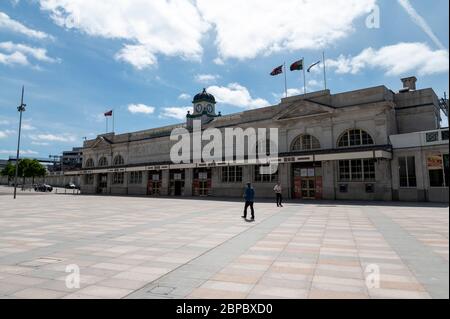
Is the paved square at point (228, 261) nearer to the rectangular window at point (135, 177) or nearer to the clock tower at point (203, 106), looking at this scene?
the clock tower at point (203, 106)

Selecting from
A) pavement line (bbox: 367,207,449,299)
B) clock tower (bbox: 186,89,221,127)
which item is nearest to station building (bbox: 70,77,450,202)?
clock tower (bbox: 186,89,221,127)

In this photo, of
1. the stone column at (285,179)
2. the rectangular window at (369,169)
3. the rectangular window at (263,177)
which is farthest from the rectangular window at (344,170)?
the rectangular window at (263,177)

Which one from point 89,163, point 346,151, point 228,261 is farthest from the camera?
point 89,163

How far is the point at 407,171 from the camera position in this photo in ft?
76.4

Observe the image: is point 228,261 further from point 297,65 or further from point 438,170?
point 297,65

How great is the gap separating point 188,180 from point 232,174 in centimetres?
629

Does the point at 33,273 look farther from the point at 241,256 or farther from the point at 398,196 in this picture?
the point at 398,196

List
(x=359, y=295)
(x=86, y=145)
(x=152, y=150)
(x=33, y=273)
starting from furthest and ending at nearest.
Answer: (x=86, y=145), (x=152, y=150), (x=33, y=273), (x=359, y=295)

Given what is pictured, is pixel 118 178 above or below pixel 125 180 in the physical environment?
above

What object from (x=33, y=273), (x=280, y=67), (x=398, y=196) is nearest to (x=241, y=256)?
(x=33, y=273)

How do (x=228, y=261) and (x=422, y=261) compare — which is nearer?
(x=422, y=261)

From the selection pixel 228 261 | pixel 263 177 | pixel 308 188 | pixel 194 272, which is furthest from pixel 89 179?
pixel 194 272
